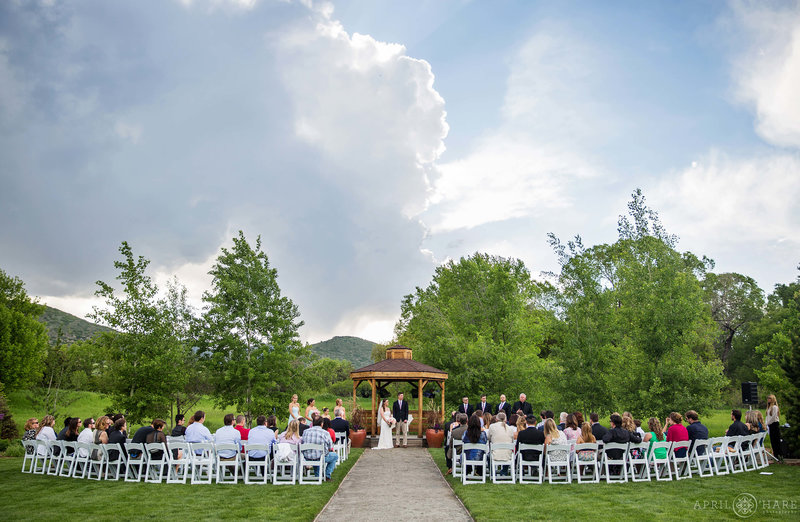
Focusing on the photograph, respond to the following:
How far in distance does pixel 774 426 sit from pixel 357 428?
12.4 m

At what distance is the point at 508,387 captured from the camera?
2511cm

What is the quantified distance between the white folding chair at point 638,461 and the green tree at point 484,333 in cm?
1087

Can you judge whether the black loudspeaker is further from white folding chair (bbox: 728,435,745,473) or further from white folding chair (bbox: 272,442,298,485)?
white folding chair (bbox: 272,442,298,485)

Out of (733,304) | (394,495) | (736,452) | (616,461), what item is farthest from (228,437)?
(733,304)

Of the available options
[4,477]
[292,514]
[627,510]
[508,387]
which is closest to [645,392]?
[508,387]

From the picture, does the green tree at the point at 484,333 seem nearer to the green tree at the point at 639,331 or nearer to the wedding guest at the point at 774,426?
the green tree at the point at 639,331

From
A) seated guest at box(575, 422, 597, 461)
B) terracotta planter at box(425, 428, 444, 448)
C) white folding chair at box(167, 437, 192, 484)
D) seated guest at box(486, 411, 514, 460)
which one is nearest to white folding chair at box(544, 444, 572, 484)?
seated guest at box(575, 422, 597, 461)

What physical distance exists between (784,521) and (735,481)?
3716 mm

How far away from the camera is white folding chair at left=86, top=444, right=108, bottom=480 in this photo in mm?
10444

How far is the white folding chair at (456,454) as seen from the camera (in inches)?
440

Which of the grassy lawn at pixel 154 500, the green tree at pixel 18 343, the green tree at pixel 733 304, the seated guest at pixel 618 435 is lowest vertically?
the grassy lawn at pixel 154 500

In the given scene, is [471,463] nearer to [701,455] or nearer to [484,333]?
[701,455]

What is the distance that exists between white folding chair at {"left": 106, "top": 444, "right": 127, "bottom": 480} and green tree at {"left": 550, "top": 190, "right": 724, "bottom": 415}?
15.2 meters

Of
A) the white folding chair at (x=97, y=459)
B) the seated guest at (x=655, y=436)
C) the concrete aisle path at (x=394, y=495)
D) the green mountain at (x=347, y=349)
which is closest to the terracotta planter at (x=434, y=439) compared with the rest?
the concrete aisle path at (x=394, y=495)
